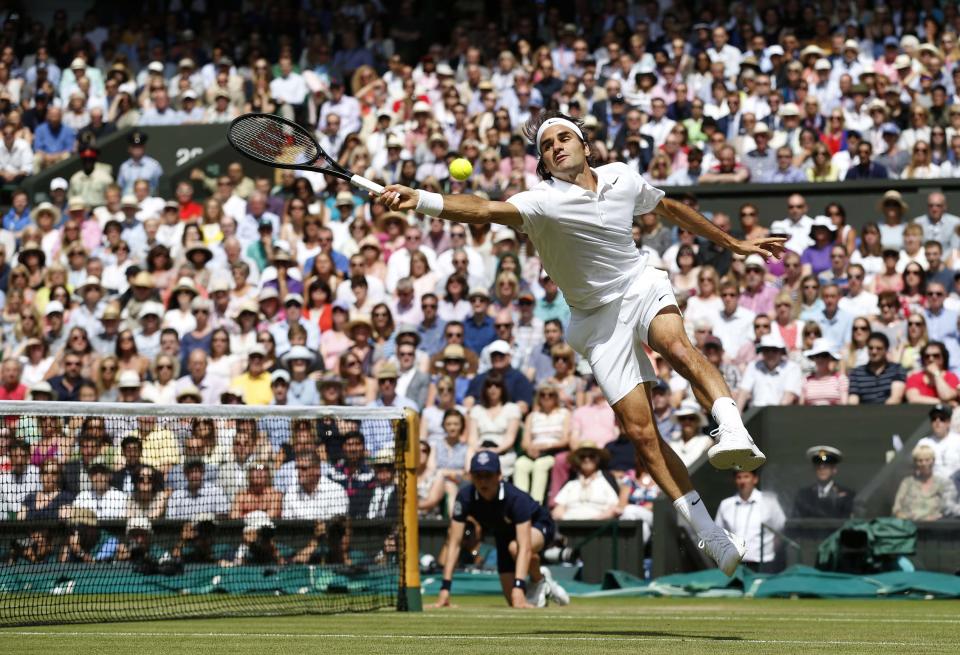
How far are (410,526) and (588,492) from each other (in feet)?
15.1

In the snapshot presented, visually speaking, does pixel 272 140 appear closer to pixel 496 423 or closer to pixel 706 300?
pixel 496 423

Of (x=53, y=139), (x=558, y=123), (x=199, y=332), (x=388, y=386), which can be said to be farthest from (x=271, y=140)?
(x=53, y=139)

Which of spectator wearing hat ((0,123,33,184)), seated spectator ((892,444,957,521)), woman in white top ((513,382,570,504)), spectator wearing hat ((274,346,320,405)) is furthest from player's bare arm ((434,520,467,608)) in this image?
spectator wearing hat ((0,123,33,184))

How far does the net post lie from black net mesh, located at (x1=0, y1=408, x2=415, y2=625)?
0.08m

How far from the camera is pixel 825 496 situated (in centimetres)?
1495

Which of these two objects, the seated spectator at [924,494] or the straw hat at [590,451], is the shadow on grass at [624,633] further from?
the straw hat at [590,451]

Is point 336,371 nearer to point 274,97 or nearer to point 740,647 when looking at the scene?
point 274,97

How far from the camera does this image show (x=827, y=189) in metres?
19.4

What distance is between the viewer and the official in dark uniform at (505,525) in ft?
42.2

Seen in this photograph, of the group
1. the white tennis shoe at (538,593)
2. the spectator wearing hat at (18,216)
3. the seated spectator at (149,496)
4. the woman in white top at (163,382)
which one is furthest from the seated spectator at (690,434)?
the spectator wearing hat at (18,216)

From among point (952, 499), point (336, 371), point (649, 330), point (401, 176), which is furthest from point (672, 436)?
point (649, 330)

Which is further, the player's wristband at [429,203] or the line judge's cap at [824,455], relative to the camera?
the line judge's cap at [824,455]

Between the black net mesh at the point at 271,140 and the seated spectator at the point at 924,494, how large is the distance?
7056 mm

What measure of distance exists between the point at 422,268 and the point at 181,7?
11380mm
